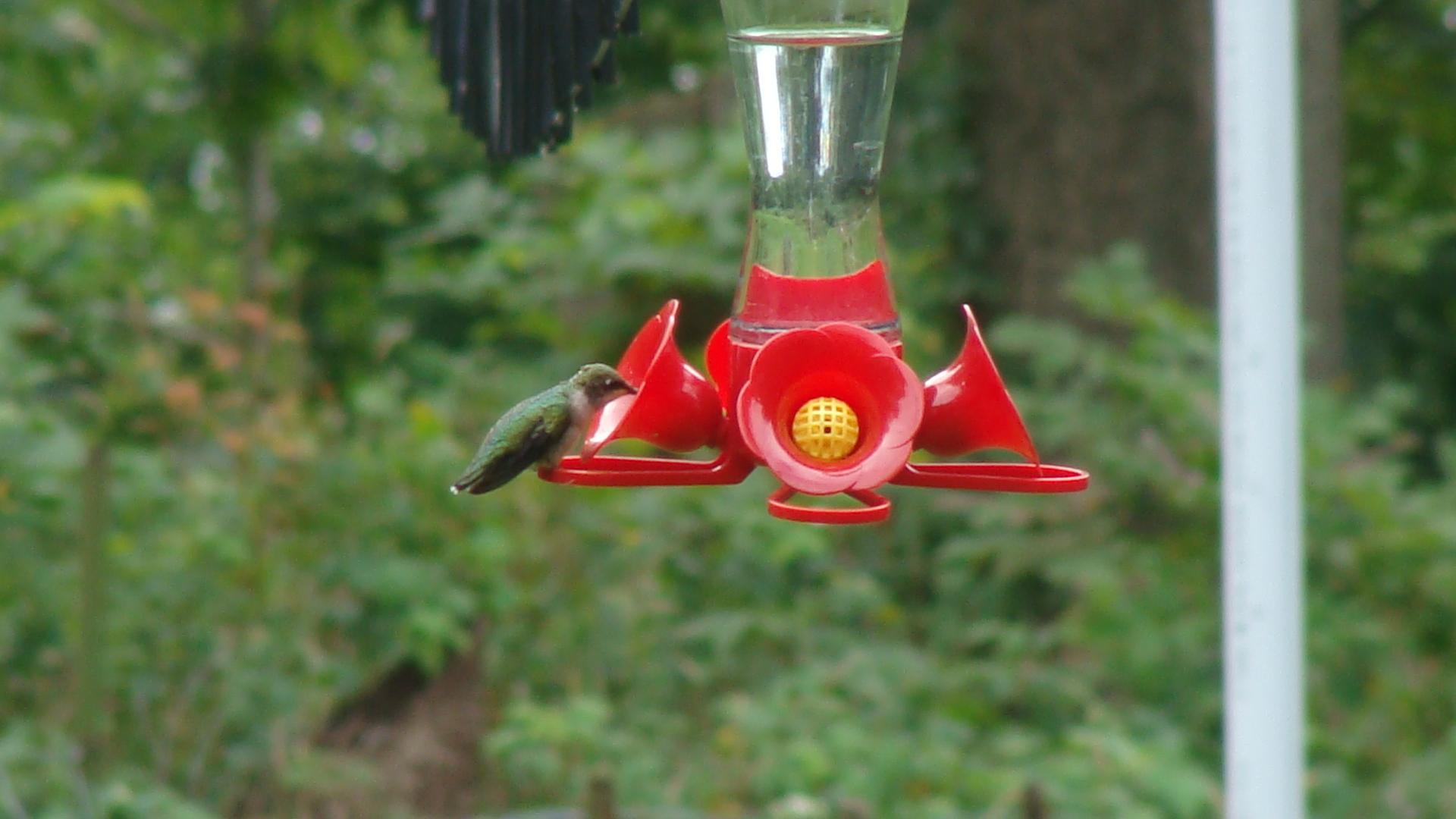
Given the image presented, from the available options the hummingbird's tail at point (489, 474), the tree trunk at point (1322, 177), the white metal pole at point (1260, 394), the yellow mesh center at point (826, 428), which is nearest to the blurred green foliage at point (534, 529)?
the tree trunk at point (1322, 177)

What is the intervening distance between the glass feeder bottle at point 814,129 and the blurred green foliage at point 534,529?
1.72 metres

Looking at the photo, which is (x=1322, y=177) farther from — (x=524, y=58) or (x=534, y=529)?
(x=524, y=58)

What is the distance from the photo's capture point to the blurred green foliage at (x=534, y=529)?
348 centimetres

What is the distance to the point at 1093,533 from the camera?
4.11 m

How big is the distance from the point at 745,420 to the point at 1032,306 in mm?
3745

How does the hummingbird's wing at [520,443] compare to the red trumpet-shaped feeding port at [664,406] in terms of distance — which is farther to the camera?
the hummingbird's wing at [520,443]

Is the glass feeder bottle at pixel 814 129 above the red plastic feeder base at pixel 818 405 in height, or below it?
above

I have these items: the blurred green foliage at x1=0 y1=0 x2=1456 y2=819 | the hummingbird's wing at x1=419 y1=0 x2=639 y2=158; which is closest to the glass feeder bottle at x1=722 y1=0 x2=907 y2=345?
the hummingbird's wing at x1=419 y1=0 x2=639 y2=158

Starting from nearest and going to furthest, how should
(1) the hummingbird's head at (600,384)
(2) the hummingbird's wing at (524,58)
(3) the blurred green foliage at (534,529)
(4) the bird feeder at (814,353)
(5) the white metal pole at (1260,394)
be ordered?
(2) the hummingbird's wing at (524,58) → (4) the bird feeder at (814,353) → (1) the hummingbird's head at (600,384) → (5) the white metal pole at (1260,394) → (3) the blurred green foliage at (534,529)

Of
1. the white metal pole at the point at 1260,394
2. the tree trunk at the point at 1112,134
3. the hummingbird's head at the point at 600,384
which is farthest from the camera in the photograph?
the tree trunk at the point at 1112,134

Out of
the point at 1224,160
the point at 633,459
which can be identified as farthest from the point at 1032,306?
the point at 633,459

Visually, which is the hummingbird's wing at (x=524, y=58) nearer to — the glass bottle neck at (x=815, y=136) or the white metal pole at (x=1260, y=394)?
the glass bottle neck at (x=815, y=136)

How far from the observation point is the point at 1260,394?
191 centimetres

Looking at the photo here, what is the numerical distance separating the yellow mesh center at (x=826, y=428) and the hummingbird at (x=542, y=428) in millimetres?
249
